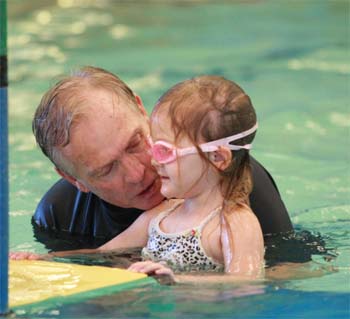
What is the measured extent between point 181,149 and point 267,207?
0.59 metres

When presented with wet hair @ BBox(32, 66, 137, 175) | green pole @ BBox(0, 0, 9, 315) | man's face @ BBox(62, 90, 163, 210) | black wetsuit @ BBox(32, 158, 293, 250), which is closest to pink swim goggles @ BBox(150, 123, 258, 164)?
man's face @ BBox(62, 90, 163, 210)

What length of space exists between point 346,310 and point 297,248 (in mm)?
740

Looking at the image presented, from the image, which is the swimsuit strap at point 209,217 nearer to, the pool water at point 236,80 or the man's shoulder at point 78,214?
the pool water at point 236,80

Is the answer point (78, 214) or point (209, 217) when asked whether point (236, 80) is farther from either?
point (209, 217)

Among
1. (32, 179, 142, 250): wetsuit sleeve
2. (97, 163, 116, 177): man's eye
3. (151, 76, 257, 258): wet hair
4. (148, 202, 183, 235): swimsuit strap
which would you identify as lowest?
(32, 179, 142, 250): wetsuit sleeve

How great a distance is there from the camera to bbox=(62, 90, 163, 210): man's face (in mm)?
3326

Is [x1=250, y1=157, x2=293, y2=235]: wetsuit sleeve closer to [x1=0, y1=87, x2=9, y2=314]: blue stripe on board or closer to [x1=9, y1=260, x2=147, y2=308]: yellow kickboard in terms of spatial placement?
[x1=9, y1=260, x2=147, y2=308]: yellow kickboard

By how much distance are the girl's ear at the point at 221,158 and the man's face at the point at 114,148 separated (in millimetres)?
261

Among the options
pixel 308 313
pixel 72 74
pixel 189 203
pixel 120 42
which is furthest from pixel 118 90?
pixel 120 42

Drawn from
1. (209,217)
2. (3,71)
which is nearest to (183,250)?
(209,217)

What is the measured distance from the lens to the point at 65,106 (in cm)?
335

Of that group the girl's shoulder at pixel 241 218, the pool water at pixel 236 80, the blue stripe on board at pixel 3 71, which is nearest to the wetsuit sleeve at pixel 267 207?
the pool water at pixel 236 80

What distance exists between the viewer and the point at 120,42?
8.15m

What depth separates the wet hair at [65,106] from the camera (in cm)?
334
